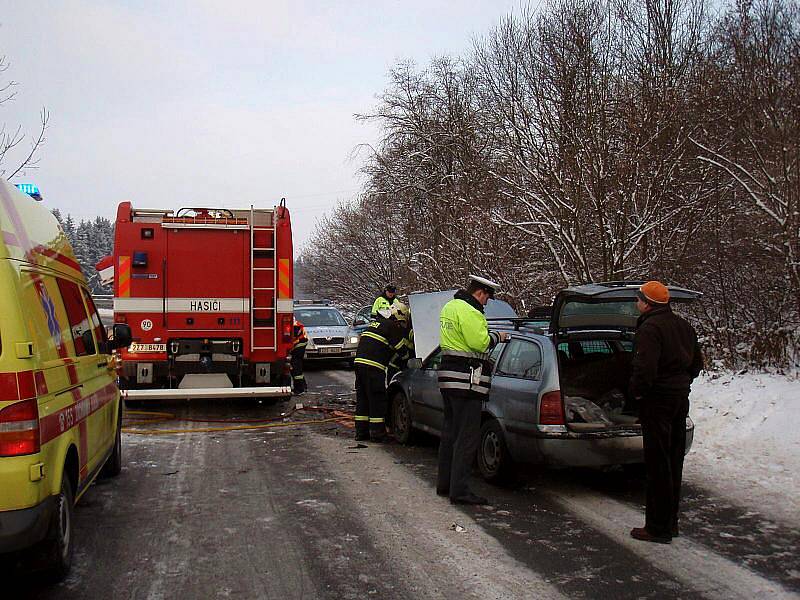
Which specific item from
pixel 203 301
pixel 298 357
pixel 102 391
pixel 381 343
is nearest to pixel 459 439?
pixel 102 391

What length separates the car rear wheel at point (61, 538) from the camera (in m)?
4.20

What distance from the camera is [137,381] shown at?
35.8ft

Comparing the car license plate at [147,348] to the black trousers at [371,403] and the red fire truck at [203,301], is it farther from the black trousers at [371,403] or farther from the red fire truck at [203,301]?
the black trousers at [371,403]

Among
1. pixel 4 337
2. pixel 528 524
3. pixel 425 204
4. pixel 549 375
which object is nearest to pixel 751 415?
pixel 549 375

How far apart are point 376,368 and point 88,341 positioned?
4278 mm

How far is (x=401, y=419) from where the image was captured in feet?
30.0

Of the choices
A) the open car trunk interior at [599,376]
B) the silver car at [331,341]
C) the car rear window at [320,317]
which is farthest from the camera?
the car rear window at [320,317]

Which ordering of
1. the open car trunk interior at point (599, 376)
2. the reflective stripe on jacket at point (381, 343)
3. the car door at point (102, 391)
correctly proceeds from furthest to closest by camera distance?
1. the reflective stripe on jacket at point (381, 343)
2. the open car trunk interior at point (599, 376)
3. the car door at point (102, 391)

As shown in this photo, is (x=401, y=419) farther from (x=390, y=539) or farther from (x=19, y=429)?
(x=19, y=429)

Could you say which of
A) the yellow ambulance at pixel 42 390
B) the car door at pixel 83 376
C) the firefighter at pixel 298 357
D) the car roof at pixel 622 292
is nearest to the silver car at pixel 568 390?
the car roof at pixel 622 292

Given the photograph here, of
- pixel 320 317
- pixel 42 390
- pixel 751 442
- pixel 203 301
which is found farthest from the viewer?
pixel 320 317

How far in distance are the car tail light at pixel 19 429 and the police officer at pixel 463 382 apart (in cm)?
350

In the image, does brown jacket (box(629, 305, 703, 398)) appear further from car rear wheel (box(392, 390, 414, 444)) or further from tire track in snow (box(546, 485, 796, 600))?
car rear wheel (box(392, 390, 414, 444))

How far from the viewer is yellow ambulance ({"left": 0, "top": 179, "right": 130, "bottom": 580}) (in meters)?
3.75
